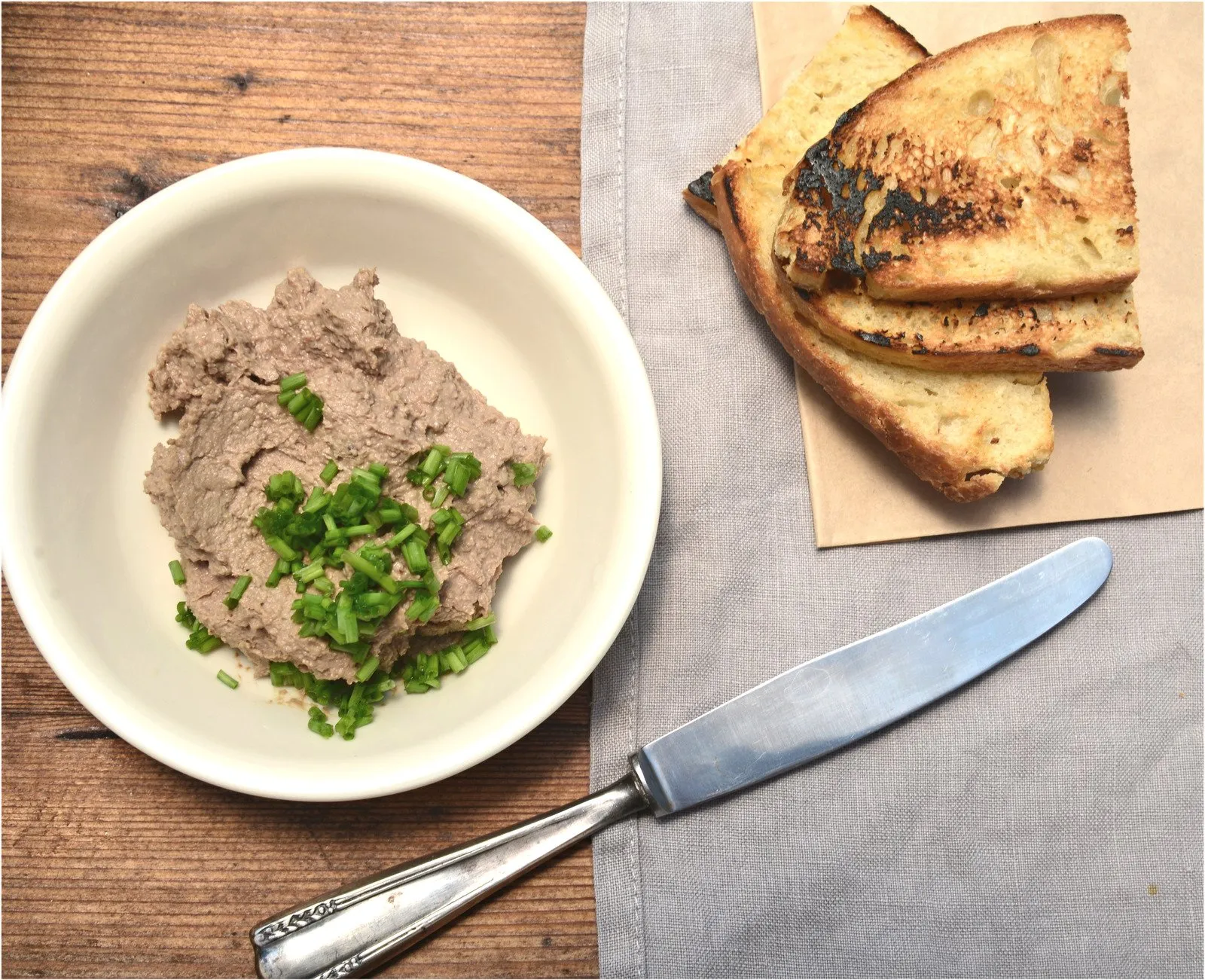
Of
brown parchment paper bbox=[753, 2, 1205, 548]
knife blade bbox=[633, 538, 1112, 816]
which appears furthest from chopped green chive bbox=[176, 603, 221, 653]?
brown parchment paper bbox=[753, 2, 1205, 548]

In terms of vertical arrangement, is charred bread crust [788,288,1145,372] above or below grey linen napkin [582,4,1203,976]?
above

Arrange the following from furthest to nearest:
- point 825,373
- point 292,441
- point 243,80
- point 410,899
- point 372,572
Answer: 1. point 243,80
2. point 825,373
3. point 410,899
4. point 292,441
5. point 372,572

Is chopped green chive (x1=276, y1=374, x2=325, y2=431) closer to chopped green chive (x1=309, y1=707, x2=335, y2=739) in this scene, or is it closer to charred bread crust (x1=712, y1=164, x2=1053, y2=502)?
chopped green chive (x1=309, y1=707, x2=335, y2=739)

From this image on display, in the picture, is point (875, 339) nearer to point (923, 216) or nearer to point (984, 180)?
point (923, 216)

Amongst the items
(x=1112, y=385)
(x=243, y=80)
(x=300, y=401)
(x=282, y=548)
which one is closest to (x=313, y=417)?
(x=300, y=401)

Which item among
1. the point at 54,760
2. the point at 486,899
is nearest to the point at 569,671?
the point at 486,899

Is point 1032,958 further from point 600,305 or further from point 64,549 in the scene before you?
point 64,549
